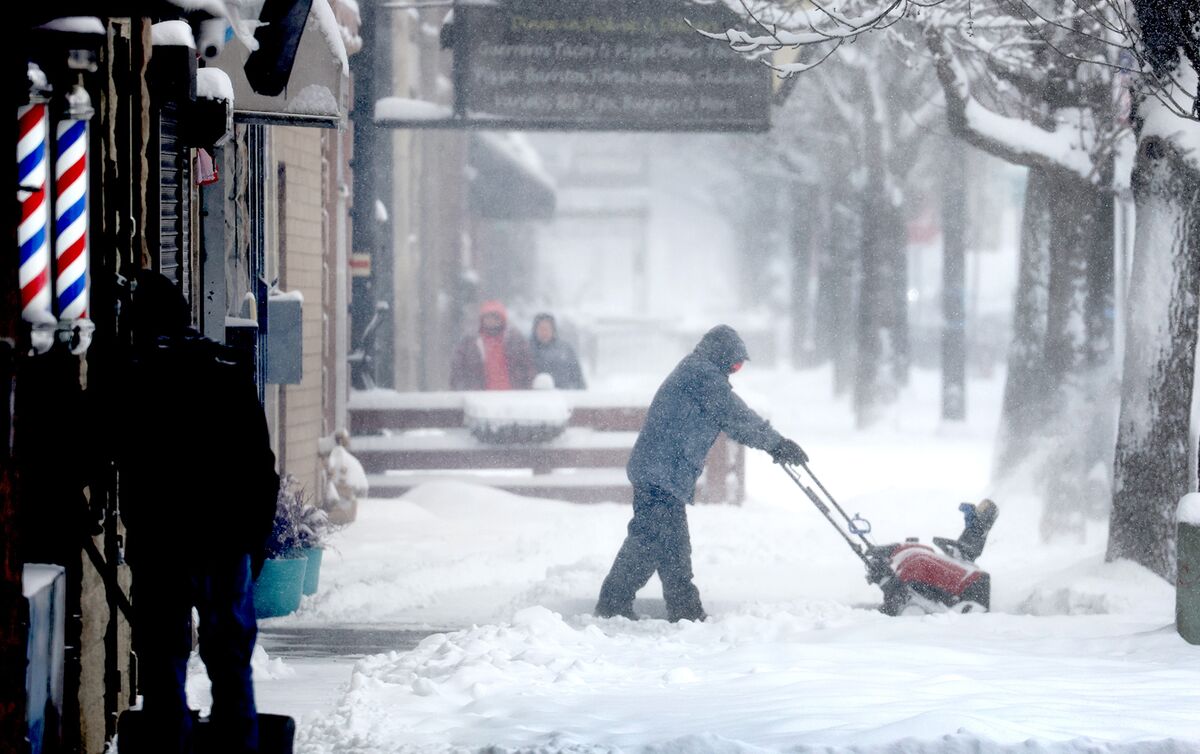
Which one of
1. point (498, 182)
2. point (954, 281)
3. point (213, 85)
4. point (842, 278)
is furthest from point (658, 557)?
point (498, 182)

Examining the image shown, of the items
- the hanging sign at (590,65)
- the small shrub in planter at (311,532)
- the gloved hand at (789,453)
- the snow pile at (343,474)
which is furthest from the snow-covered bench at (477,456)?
the gloved hand at (789,453)

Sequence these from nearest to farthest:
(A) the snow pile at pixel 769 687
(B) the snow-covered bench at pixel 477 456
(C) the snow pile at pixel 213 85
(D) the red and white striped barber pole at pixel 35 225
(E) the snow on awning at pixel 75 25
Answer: (E) the snow on awning at pixel 75 25, (D) the red and white striped barber pole at pixel 35 225, (A) the snow pile at pixel 769 687, (C) the snow pile at pixel 213 85, (B) the snow-covered bench at pixel 477 456

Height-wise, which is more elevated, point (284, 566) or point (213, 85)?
point (213, 85)

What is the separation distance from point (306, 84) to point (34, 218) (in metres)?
3.85

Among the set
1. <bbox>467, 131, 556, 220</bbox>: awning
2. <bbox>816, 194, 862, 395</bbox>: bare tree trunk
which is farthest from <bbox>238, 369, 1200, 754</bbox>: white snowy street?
<bbox>467, 131, 556, 220</bbox>: awning

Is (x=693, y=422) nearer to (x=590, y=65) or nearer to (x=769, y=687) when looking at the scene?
(x=769, y=687)

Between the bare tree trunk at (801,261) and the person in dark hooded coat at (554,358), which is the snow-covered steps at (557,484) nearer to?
the person in dark hooded coat at (554,358)

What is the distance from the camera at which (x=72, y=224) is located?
5156mm

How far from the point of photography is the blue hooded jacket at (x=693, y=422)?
29.1 feet

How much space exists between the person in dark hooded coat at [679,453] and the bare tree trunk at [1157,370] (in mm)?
2732

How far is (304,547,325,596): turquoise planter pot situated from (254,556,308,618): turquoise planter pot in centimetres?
17

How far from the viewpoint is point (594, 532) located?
13.1m

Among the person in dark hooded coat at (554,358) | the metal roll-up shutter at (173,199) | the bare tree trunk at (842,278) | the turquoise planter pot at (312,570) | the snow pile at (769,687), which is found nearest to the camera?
the snow pile at (769,687)

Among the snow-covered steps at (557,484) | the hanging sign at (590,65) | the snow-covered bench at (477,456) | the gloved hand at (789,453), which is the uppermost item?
the hanging sign at (590,65)
